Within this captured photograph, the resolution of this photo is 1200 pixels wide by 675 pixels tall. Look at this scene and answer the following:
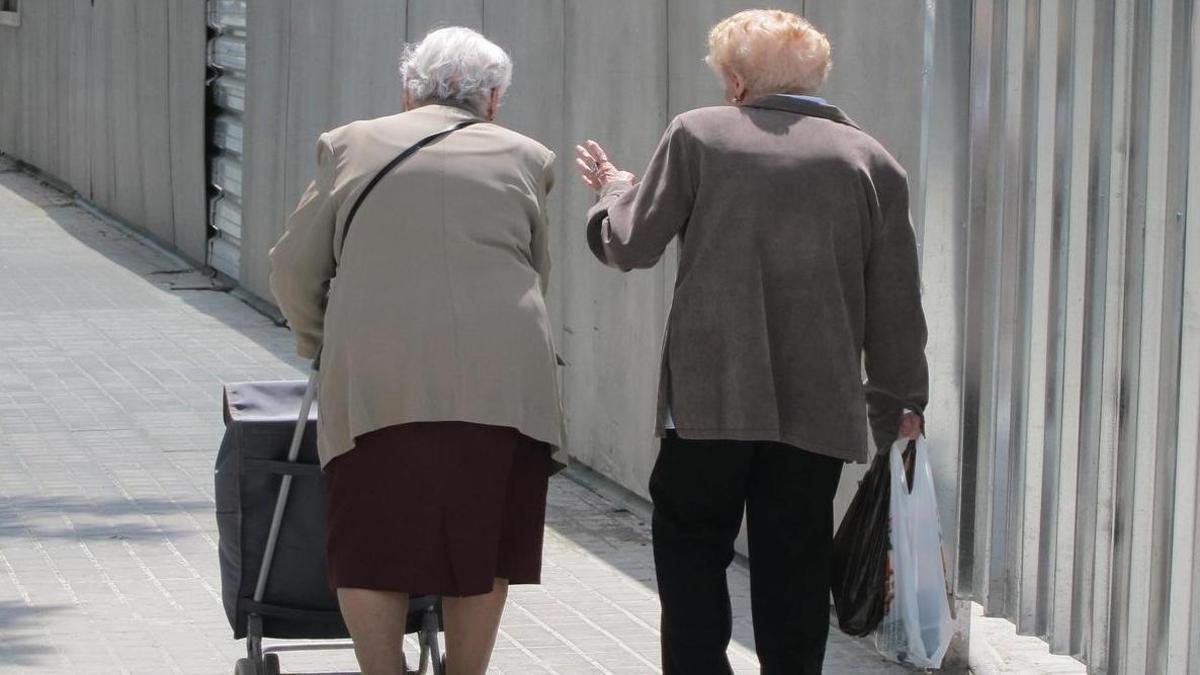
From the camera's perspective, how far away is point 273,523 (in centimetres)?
436

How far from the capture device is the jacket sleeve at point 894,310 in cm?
417

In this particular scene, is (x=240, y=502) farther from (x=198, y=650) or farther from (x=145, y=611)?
(x=145, y=611)

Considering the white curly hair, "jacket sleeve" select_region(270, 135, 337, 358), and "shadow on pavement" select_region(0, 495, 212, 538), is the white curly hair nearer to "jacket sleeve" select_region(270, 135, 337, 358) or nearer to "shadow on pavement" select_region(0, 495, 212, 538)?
"jacket sleeve" select_region(270, 135, 337, 358)

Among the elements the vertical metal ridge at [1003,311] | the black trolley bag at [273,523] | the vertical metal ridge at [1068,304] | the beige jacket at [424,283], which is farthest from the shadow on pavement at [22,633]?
the vertical metal ridge at [1068,304]

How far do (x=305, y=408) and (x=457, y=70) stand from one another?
31.4 inches

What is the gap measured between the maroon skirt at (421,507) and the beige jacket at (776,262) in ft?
1.41

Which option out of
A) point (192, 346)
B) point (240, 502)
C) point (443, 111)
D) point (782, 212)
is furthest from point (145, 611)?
point (192, 346)

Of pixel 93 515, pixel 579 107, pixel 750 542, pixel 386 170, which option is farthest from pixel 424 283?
pixel 579 107

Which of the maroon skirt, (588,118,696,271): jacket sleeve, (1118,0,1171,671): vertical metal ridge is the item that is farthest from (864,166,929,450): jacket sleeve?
the maroon skirt

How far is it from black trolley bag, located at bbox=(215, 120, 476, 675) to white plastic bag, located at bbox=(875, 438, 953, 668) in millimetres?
1034

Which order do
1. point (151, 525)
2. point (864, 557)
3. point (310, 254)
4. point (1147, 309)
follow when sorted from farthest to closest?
point (151, 525) → point (1147, 309) → point (864, 557) → point (310, 254)

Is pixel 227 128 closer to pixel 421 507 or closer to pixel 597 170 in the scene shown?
pixel 597 170

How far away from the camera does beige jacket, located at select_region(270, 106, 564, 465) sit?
4.03 meters

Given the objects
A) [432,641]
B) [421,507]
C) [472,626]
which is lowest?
[432,641]
